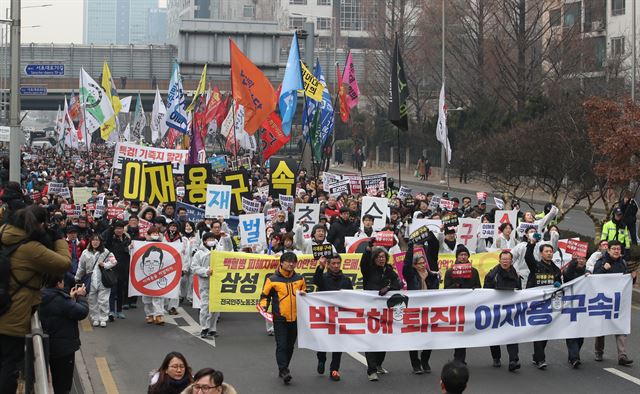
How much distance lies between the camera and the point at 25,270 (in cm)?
723

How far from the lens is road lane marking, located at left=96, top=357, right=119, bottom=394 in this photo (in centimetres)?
1102

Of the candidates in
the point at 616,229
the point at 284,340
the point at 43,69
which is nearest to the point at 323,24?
the point at 43,69

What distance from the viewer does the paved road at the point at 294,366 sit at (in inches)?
437

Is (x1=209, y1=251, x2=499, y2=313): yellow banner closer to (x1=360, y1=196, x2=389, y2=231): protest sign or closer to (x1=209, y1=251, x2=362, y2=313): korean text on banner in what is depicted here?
(x1=209, y1=251, x2=362, y2=313): korean text on banner

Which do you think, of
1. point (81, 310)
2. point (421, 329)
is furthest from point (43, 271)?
point (421, 329)

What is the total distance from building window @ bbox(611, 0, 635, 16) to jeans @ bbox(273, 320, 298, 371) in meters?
49.3

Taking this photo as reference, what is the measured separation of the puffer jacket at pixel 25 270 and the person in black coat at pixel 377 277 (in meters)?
4.79

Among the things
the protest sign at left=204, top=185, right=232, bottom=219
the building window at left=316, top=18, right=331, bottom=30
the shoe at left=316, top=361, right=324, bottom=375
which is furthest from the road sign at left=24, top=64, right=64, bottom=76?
the building window at left=316, top=18, right=331, bottom=30

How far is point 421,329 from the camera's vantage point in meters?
Result: 11.6

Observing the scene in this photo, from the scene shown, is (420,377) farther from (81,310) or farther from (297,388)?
(81,310)

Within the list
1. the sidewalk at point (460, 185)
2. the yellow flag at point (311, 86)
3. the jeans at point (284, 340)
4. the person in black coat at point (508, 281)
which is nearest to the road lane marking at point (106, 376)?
the jeans at point (284, 340)

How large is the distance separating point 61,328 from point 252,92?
19170 mm

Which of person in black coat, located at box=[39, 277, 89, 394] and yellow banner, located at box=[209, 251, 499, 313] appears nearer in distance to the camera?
person in black coat, located at box=[39, 277, 89, 394]

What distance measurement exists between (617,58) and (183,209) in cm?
3100
